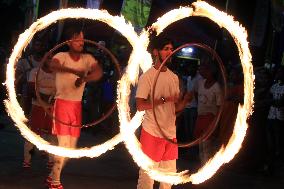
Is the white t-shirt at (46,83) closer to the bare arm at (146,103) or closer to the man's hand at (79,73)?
the man's hand at (79,73)

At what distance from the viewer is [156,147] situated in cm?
648

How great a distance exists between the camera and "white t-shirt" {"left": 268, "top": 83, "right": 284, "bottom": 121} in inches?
410

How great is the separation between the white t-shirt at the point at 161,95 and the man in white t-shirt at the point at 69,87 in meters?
1.10

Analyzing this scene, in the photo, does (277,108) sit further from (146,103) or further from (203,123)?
(146,103)

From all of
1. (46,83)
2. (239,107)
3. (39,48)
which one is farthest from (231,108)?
(39,48)

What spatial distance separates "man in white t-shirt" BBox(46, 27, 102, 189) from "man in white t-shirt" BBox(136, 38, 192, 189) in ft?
Result: 3.68

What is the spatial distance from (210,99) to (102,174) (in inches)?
82.6

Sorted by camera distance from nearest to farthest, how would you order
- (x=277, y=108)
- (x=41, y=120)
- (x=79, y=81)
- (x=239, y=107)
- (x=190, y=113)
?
(x=239, y=107) < (x=79, y=81) < (x=41, y=120) < (x=277, y=108) < (x=190, y=113)

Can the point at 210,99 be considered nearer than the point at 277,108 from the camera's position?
Yes

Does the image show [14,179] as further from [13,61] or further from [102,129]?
[102,129]

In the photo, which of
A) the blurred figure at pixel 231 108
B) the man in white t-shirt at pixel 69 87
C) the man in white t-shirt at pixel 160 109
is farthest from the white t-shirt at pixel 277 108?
the man in white t-shirt at pixel 160 109

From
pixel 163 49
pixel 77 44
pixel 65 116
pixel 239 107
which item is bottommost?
pixel 65 116

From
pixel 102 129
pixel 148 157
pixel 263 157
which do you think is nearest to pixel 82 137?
pixel 102 129

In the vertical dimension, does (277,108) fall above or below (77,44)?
below
